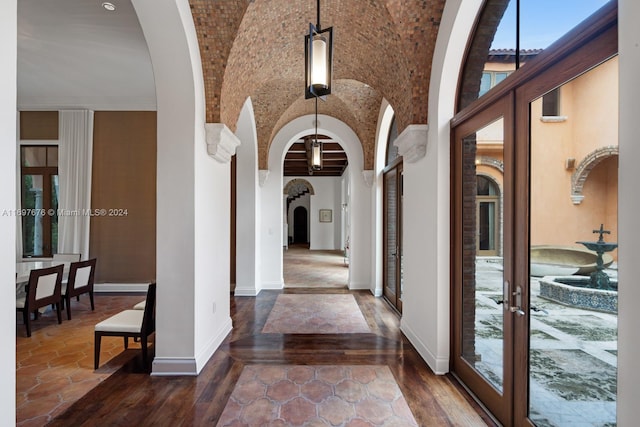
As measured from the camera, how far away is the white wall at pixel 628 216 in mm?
1175

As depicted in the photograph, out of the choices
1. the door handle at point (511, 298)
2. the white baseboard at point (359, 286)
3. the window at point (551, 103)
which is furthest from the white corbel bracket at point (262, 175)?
the window at point (551, 103)

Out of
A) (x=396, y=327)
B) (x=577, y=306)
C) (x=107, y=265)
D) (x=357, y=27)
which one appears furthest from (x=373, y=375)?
(x=107, y=265)

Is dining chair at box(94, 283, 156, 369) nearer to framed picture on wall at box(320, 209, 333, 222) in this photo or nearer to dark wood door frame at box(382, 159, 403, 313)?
dark wood door frame at box(382, 159, 403, 313)

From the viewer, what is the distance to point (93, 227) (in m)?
6.24

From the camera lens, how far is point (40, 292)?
4145 millimetres

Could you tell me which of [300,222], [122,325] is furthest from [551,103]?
[300,222]

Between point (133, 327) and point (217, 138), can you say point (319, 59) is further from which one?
point (133, 327)

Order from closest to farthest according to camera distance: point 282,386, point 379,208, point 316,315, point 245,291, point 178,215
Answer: point 282,386 → point 178,215 → point 316,315 → point 245,291 → point 379,208

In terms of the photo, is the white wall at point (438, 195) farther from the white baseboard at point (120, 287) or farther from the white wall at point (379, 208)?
the white baseboard at point (120, 287)

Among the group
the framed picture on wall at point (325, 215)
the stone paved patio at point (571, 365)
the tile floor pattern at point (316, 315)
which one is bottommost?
the tile floor pattern at point (316, 315)

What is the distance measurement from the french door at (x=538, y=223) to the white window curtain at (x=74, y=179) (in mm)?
6809

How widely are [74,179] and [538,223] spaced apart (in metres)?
7.55

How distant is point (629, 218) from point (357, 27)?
131 inches

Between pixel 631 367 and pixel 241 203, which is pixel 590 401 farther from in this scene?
pixel 241 203
